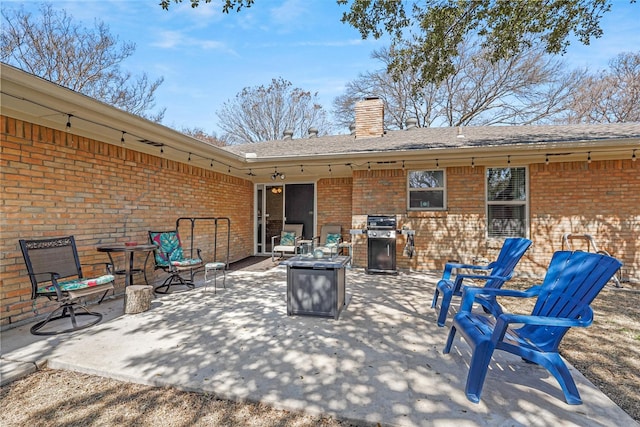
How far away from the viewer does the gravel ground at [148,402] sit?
6.13 ft

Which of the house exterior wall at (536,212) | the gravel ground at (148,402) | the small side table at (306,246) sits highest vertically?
the house exterior wall at (536,212)

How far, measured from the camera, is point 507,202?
6293mm

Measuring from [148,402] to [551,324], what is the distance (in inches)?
108

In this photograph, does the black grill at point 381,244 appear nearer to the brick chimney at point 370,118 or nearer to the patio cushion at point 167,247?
the brick chimney at point 370,118

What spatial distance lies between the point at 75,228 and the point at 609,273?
→ 5641 millimetres

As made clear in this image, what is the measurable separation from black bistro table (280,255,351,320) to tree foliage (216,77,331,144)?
1351 centimetres

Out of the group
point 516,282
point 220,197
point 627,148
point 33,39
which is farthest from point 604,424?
point 33,39

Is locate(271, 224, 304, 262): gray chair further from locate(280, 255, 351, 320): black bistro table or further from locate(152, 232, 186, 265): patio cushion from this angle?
locate(280, 255, 351, 320): black bistro table

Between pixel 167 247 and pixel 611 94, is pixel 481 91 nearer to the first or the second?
pixel 611 94

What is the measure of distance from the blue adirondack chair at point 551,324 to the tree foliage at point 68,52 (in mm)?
12314

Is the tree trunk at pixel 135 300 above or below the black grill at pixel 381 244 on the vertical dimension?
below

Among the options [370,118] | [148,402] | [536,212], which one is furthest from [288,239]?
[148,402]

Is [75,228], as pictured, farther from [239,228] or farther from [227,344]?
[239,228]

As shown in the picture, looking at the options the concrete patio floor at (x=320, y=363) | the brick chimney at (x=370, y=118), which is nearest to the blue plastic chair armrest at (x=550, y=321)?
the concrete patio floor at (x=320, y=363)
